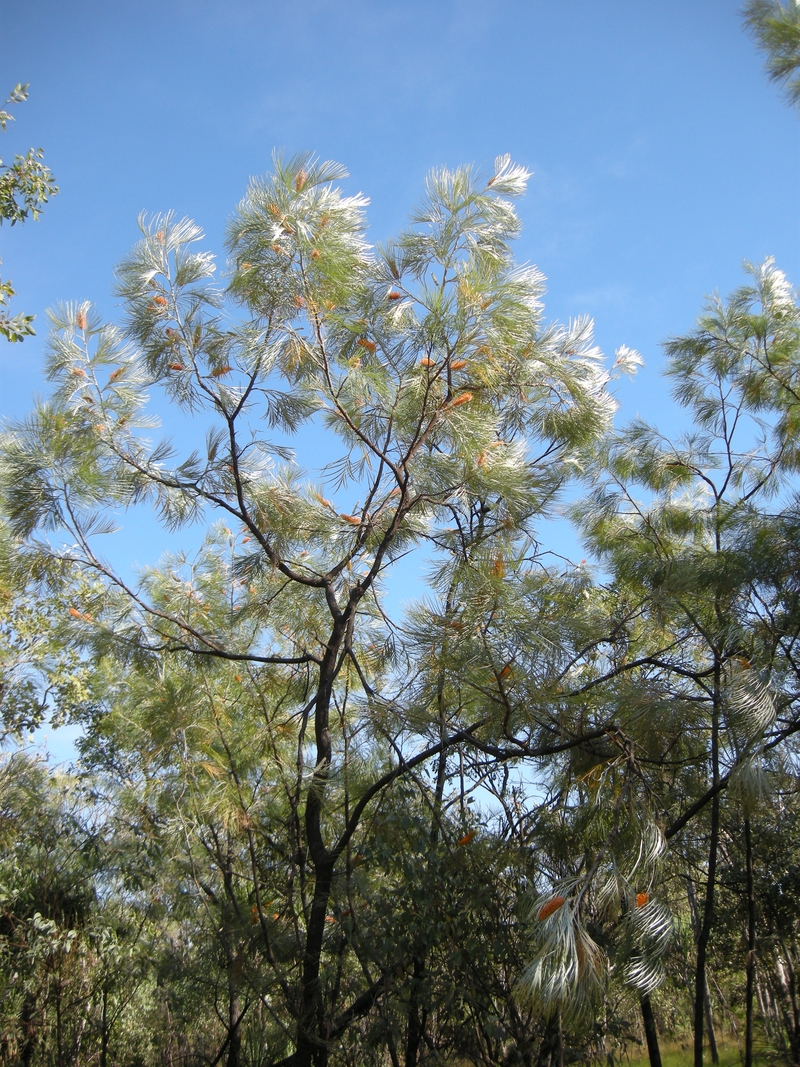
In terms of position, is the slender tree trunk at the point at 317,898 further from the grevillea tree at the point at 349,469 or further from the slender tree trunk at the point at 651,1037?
the slender tree trunk at the point at 651,1037

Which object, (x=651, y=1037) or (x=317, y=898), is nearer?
(x=317, y=898)

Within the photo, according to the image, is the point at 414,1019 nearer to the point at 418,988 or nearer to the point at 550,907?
the point at 418,988

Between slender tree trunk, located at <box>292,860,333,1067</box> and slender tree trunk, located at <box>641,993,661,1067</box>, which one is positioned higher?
slender tree trunk, located at <box>292,860,333,1067</box>

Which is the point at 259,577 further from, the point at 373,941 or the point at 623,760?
the point at 623,760

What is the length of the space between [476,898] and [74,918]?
3672mm

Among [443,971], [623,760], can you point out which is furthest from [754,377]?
[443,971]

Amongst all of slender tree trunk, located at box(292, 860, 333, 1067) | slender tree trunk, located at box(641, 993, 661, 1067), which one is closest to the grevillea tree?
slender tree trunk, located at box(292, 860, 333, 1067)

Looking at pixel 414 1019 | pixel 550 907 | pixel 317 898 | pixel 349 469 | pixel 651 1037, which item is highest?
pixel 349 469

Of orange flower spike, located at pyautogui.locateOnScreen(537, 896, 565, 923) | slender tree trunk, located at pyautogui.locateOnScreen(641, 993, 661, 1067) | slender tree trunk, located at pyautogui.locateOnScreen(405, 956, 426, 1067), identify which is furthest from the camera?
slender tree trunk, located at pyautogui.locateOnScreen(641, 993, 661, 1067)

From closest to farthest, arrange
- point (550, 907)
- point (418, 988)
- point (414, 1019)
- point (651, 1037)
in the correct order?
1. point (550, 907)
2. point (418, 988)
3. point (414, 1019)
4. point (651, 1037)

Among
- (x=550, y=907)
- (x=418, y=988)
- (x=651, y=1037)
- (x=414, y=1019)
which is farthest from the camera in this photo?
(x=651, y=1037)

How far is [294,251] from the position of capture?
2.31m

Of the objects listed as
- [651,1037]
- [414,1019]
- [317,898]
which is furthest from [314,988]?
[651,1037]

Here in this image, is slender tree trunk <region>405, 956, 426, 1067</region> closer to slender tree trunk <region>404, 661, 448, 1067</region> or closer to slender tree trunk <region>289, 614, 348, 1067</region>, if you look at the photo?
slender tree trunk <region>404, 661, 448, 1067</region>
